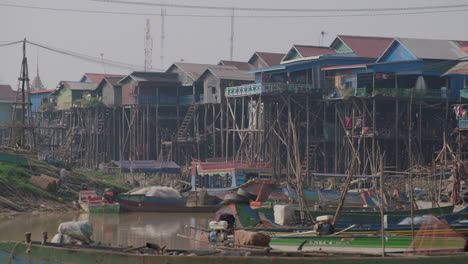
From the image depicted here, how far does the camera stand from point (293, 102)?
46.2 meters

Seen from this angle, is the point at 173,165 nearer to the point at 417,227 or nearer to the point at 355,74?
the point at 355,74

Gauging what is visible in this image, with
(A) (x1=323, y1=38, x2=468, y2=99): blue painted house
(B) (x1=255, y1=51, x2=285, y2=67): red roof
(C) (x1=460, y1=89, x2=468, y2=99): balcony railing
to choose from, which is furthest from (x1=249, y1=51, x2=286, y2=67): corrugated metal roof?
(C) (x1=460, y1=89, x2=468, y2=99): balcony railing

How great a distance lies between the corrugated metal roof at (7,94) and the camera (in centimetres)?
7344

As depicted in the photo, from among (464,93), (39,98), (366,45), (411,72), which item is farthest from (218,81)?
(39,98)

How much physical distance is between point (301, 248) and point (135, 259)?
4221mm

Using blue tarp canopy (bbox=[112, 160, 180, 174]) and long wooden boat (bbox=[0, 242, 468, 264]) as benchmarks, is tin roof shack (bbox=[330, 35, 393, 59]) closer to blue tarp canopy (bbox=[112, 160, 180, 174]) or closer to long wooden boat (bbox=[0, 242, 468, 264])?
blue tarp canopy (bbox=[112, 160, 180, 174])

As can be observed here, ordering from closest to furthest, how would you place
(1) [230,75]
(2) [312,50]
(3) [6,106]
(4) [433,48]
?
(4) [433,48] → (2) [312,50] → (1) [230,75] → (3) [6,106]

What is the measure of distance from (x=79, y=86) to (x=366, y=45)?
25.5 metres

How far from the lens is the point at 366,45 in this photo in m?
48.4

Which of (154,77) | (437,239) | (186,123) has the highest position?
(154,77)

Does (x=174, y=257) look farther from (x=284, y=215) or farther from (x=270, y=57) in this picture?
(x=270, y=57)

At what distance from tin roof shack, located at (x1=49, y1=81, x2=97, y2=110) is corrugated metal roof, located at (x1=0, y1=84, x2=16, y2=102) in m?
8.95

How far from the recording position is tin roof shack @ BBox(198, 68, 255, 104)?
51812mm

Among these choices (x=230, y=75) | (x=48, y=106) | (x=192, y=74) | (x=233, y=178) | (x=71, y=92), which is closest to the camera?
(x=233, y=178)
